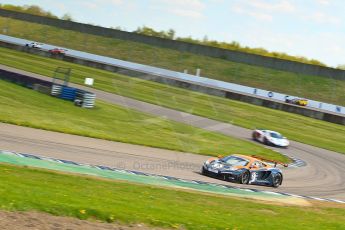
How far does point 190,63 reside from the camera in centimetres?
8850

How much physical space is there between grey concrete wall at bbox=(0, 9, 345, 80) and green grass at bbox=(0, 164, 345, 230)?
61981 mm

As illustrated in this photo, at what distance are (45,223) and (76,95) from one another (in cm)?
2607

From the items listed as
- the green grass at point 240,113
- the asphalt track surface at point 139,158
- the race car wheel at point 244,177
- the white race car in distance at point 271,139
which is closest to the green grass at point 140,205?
the race car wheel at point 244,177

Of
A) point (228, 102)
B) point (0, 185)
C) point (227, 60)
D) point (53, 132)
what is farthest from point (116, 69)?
point (0, 185)

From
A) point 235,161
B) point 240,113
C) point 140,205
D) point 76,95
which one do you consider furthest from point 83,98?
point 140,205

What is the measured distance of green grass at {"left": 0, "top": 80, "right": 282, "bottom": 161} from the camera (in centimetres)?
2902

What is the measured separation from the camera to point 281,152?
38750 mm

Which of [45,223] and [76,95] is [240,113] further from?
[45,223]

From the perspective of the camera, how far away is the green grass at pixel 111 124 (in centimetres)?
2902

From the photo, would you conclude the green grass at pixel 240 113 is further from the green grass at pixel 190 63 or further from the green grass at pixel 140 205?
the green grass at pixel 140 205

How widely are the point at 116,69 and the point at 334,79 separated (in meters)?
29.6

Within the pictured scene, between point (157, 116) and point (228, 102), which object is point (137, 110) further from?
point (228, 102)

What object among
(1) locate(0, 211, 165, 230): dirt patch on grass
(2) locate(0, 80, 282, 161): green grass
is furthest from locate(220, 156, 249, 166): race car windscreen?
(1) locate(0, 211, 165, 230): dirt patch on grass

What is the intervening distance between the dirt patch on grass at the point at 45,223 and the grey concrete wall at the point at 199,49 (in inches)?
2748
